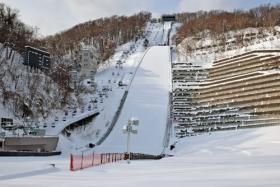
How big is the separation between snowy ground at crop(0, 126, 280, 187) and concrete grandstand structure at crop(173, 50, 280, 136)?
2.05m

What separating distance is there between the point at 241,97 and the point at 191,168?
Answer: 25549mm

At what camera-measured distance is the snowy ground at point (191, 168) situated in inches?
433

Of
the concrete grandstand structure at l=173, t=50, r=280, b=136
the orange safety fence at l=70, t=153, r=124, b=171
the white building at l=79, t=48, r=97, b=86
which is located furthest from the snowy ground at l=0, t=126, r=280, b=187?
the white building at l=79, t=48, r=97, b=86

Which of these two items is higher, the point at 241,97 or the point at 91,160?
the point at 241,97

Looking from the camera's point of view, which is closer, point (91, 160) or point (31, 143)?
point (91, 160)

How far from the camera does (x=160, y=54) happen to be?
72938 millimetres

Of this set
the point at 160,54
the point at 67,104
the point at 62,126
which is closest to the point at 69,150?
the point at 62,126

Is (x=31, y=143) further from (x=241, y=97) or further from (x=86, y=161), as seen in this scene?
(x=241, y=97)

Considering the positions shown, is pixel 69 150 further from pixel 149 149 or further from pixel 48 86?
pixel 48 86

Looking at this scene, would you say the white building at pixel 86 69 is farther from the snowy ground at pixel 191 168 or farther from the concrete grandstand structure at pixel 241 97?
the snowy ground at pixel 191 168

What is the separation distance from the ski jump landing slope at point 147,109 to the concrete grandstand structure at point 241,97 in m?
2.13

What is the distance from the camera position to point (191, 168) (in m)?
15.0

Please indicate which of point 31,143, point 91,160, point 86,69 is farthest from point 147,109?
point 86,69

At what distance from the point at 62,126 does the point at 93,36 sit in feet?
235
